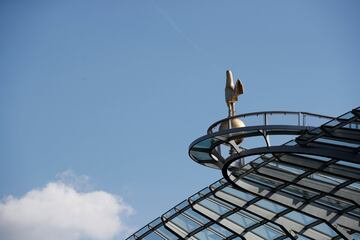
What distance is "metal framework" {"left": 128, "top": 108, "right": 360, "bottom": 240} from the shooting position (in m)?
22.5

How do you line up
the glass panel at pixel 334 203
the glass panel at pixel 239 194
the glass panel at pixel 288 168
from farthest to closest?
the glass panel at pixel 239 194
the glass panel at pixel 334 203
the glass panel at pixel 288 168

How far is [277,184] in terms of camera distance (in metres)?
28.6

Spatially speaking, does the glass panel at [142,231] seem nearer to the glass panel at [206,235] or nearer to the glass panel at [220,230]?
the glass panel at [206,235]

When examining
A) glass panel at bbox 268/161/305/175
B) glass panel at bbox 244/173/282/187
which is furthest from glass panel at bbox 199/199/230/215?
glass panel at bbox 268/161/305/175

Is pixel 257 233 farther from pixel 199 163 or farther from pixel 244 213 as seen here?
pixel 199 163

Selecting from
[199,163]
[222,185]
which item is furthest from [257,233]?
[199,163]

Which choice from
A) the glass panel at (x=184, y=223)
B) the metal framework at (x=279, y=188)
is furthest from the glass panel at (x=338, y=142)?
the glass panel at (x=184, y=223)

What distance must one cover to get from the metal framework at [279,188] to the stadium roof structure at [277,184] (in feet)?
0.11

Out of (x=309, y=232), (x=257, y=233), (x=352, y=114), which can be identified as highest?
(x=257, y=233)

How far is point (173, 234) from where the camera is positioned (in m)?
37.3

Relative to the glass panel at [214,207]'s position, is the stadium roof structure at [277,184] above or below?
below

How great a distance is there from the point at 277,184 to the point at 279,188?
0.88ft

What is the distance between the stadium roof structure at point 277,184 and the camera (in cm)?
2259

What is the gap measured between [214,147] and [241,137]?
A: 76.9 inches
